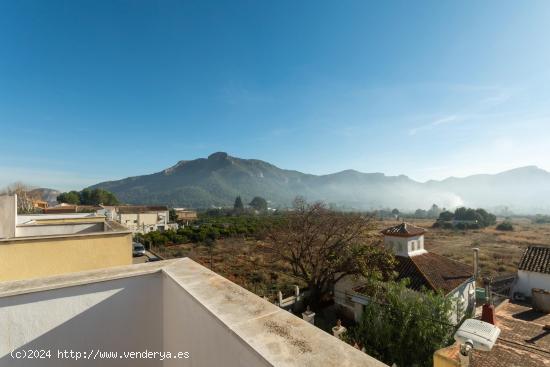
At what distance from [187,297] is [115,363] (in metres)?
1.10

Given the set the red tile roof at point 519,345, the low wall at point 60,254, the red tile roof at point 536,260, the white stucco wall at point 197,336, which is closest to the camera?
the white stucco wall at point 197,336

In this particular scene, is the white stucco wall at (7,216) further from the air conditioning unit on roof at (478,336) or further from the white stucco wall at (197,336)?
the air conditioning unit on roof at (478,336)

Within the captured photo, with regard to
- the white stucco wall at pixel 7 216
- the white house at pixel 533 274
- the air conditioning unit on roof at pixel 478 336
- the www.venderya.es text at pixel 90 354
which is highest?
the white stucco wall at pixel 7 216

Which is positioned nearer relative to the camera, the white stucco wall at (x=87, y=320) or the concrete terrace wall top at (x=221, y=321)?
the concrete terrace wall top at (x=221, y=321)

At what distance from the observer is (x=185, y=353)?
1835mm

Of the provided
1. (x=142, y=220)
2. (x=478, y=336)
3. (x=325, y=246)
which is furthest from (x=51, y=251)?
(x=142, y=220)

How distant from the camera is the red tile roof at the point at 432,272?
964cm

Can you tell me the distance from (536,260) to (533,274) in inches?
49.7

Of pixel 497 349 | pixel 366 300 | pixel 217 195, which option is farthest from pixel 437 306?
pixel 217 195

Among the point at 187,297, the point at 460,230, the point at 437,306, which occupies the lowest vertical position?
the point at 460,230

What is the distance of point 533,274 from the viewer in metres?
12.6

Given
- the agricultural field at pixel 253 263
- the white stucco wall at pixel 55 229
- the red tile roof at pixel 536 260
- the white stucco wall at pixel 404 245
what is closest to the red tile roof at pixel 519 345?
the white stucco wall at pixel 404 245

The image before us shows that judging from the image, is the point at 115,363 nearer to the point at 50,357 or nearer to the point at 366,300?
the point at 50,357

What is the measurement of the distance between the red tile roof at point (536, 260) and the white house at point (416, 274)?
3909 millimetres
